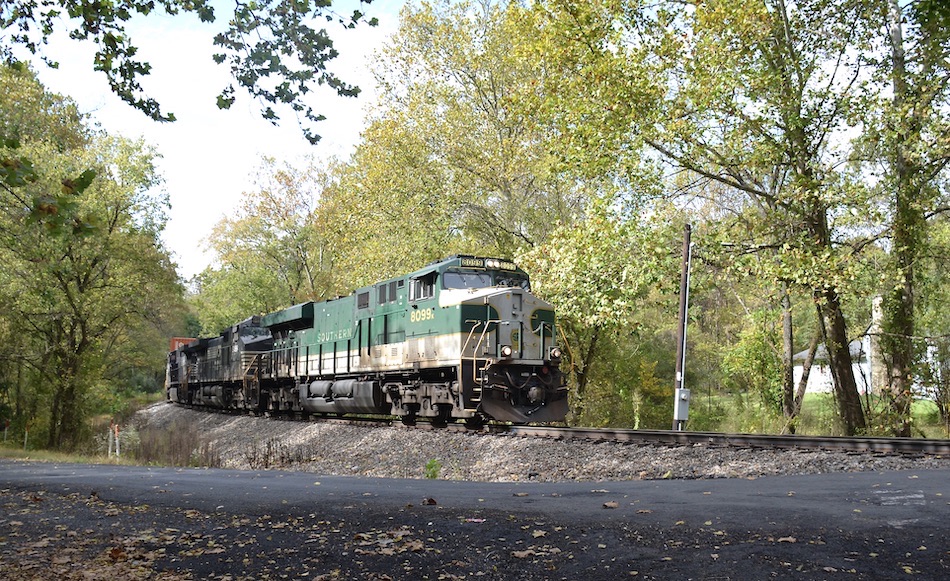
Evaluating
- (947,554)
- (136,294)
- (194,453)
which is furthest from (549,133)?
(947,554)

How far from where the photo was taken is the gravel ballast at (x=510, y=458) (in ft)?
37.4

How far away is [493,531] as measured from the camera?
643 cm

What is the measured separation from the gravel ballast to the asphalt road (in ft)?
5.62

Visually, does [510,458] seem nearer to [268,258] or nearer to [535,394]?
[535,394]

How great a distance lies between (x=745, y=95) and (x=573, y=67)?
13.6 ft

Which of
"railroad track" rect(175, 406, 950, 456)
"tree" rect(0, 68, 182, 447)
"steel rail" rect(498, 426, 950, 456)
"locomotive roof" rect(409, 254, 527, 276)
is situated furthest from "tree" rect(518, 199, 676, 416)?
"tree" rect(0, 68, 182, 447)

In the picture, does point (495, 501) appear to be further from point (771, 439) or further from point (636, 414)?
point (636, 414)

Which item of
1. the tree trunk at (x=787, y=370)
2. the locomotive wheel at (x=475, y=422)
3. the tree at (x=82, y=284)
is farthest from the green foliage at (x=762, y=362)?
the tree at (x=82, y=284)

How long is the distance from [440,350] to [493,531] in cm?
1125

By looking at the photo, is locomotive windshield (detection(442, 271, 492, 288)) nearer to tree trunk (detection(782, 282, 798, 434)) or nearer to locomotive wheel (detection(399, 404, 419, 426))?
locomotive wheel (detection(399, 404, 419, 426))

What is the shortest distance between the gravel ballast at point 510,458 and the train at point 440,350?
947mm

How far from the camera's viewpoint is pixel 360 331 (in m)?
21.6

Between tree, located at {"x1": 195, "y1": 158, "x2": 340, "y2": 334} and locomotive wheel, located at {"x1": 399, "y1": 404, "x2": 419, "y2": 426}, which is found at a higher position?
tree, located at {"x1": 195, "y1": 158, "x2": 340, "y2": 334}

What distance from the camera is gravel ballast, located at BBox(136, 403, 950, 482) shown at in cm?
1140
